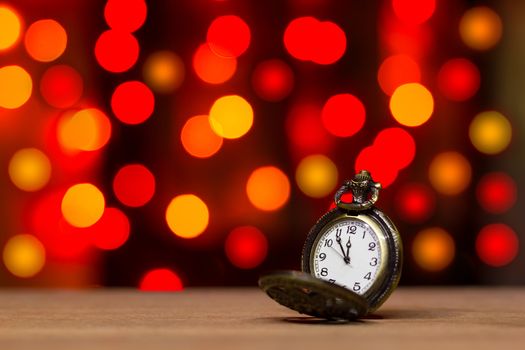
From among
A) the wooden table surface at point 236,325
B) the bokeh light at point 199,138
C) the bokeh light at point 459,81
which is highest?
the bokeh light at point 459,81

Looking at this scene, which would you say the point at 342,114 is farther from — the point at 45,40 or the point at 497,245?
the point at 45,40

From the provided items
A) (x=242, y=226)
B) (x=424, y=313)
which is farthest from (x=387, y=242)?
(x=242, y=226)

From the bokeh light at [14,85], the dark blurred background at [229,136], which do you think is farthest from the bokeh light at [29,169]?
the bokeh light at [14,85]

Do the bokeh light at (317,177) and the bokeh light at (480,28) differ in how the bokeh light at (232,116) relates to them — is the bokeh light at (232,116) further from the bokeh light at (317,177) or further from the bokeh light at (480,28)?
the bokeh light at (480,28)

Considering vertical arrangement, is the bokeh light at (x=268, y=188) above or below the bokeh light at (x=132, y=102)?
below

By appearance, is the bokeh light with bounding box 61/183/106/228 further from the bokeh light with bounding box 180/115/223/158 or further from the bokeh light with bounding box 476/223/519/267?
the bokeh light with bounding box 476/223/519/267

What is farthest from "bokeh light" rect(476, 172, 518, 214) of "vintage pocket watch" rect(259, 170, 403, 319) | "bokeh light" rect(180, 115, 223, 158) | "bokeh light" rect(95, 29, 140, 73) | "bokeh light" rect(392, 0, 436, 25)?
"vintage pocket watch" rect(259, 170, 403, 319)

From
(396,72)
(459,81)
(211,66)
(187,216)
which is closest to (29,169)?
(187,216)
